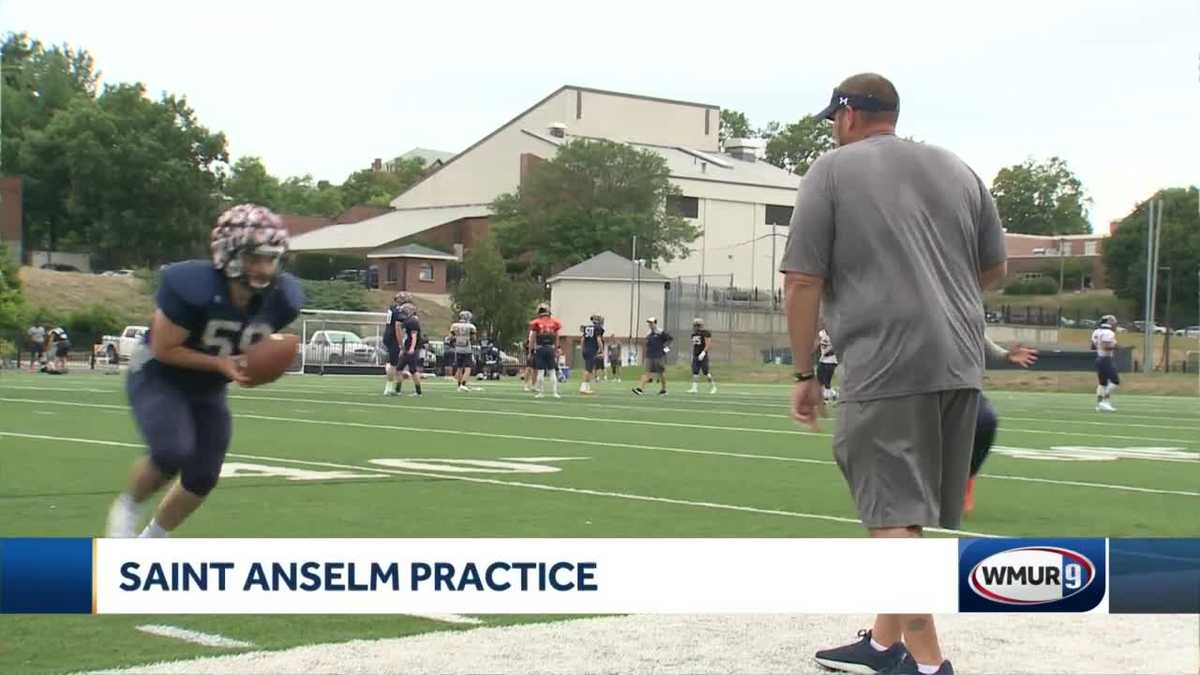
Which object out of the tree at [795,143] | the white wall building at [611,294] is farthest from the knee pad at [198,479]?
the white wall building at [611,294]

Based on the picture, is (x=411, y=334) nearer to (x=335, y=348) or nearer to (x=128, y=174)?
(x=335, y=348)

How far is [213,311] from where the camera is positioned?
538 cm

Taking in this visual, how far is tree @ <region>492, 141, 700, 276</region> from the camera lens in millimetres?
51062

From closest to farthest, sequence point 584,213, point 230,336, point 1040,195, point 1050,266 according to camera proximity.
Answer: point 230,336 → point 1040,195 → point 1050,266 → point 584,213

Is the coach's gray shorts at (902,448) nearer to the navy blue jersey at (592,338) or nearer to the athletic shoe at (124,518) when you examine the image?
the athletic shoe at (124,518)

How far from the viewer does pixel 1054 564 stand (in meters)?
4.79

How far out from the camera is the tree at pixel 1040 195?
30.2 ft

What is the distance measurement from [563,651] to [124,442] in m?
8.59

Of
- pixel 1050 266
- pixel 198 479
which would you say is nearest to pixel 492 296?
pixel 1050 266

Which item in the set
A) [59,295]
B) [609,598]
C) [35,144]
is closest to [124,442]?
[59,295]

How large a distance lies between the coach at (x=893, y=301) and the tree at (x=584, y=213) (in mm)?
44813

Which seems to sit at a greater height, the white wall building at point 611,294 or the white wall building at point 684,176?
the white wall building at point 684,176

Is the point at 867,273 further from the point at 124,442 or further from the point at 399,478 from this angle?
the point at 124,442

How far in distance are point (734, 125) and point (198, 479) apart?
5.83 m
